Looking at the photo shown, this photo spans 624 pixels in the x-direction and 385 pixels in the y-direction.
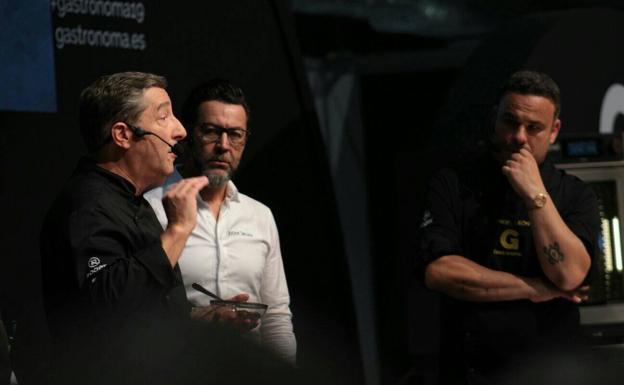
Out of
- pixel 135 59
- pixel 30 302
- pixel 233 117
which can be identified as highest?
pixel 135 59

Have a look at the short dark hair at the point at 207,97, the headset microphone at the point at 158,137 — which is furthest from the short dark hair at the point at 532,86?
the headset microphone at the point at 158,137

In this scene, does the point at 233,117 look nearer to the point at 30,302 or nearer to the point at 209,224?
the point at 209,224

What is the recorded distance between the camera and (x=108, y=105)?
7.30ft

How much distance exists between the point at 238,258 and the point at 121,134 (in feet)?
1.93

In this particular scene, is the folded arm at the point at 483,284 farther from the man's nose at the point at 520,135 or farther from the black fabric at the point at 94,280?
the black fabric at the point at 94,280

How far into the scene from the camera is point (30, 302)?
9.09 feet

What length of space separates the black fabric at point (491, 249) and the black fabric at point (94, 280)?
0.96 m

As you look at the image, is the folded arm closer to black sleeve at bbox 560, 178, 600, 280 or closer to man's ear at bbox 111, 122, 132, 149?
black sleeve at bbox 560, 178, 600, 280

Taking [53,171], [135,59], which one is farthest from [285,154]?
[53,171]

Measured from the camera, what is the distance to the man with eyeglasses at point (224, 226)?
2646 mm

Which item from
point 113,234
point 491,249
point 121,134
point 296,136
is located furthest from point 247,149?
point 113,234

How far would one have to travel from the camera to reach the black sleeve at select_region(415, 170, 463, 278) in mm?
2824

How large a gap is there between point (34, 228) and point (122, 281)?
888 mm

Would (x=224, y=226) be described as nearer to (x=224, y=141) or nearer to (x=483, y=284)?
(x=224, y=141)
